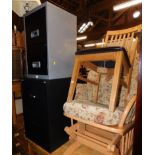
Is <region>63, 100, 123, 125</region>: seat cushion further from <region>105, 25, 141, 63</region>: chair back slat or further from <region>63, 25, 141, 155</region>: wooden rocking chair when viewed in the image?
<region>105, 25, 141, 63</region>: chair back slat

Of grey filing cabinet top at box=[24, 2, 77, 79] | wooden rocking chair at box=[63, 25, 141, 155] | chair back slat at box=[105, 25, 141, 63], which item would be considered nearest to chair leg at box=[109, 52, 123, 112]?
wooden rocking chair at box=[63, 25, 141, 155]

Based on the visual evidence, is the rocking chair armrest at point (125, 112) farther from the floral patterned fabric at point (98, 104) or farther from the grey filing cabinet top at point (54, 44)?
the grey filing cabinet top at point (54, 44)

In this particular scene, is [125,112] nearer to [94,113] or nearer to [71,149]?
[94,113]

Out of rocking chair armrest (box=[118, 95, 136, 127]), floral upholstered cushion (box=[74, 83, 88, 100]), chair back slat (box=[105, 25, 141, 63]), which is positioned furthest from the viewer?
floral upholstered cushion (box=[74, 83, 88, 100])

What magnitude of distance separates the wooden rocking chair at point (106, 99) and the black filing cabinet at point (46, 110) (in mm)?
154

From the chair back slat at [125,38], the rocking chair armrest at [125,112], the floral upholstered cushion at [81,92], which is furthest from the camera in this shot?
the floral upholstered cushion at [81,92]

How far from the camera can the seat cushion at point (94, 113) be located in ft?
2.50

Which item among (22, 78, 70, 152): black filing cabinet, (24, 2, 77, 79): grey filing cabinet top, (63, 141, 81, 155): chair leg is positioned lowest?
(63, 141, 81, 155): chair leg

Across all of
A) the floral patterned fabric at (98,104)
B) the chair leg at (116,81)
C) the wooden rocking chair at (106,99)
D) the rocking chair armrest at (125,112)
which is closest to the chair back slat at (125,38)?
the wooden rocking chair at (106,99)

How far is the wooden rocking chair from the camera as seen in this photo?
77 centimetres

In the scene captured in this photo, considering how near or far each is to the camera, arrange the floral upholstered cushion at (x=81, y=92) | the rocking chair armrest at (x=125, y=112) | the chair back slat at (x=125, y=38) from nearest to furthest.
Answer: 1. the rocking chair armrest at (x=125, y=112)
2. the chair back slat at (x=125, y=38)
3. the floral upholstered cushion at (x=81, y=92)

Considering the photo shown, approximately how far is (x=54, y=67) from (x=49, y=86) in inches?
6.9

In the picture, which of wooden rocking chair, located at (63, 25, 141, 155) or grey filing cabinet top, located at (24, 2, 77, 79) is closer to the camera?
wooden rocking chair, located at (63, 25, 141, 155)
